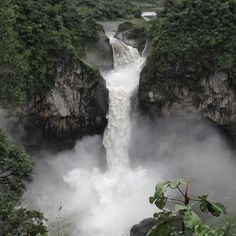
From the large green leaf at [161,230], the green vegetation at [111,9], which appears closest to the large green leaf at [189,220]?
the large green leaf at [161,230]

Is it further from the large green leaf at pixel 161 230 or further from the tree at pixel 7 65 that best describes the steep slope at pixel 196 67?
the large green leaf at pixel 161 230

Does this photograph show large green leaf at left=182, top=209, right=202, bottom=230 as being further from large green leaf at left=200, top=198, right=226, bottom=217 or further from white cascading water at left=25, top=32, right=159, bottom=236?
white cascading water at left=25, top=32, right=159, bottom=236

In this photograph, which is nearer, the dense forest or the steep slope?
the dense forest

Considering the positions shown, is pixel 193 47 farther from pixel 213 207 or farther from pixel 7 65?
pixel 213 207

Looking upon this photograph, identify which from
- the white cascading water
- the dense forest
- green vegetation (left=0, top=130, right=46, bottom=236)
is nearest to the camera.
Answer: green vegetation (left=0, top=130, right=46, bottom=236)

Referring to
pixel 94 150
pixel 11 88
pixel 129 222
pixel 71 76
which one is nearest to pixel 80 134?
pixel 94 150

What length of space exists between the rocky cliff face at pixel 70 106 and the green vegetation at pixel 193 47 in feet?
8.79

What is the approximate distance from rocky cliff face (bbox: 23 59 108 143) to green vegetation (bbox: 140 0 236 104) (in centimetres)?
268

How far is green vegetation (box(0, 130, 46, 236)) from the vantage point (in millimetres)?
10680

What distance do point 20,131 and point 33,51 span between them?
4052 millimetres

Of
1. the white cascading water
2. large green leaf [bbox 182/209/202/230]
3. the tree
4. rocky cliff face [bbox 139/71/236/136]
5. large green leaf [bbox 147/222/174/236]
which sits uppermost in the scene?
large green leaf [bbox 182/209/202/230]

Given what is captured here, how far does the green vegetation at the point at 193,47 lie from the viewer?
24.1 metres

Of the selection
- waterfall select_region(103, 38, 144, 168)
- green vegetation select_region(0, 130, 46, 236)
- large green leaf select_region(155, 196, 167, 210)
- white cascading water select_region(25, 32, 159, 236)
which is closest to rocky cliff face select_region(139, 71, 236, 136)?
waterfall select_region(103, 38, 144, 168)

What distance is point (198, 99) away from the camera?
24219 mm
